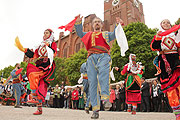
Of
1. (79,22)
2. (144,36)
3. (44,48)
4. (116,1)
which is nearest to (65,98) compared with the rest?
(44,48)

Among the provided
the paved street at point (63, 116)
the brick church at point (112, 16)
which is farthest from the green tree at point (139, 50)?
the brick church at point (112, 16)

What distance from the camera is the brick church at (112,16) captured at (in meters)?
47.0

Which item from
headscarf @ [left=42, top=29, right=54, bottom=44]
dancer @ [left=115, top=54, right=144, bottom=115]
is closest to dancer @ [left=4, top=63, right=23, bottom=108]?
headscarf @ [left=42, top=29, right=54, bottom=44]

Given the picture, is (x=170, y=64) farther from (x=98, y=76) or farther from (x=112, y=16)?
(x=112, y=16)

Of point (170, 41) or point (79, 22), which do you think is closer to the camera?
point (170, 41)

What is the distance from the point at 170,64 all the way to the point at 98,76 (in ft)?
5.40

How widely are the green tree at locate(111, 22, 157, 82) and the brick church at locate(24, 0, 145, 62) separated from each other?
20.4m

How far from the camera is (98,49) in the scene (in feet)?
13.8

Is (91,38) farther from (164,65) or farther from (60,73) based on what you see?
(60,73)

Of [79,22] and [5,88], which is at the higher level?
[79,22]

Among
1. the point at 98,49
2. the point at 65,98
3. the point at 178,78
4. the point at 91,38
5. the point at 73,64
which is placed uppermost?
the point at 73,64

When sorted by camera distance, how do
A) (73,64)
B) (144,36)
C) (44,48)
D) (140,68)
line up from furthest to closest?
(73,64) < (144,36) < (140,68) < (44,48)

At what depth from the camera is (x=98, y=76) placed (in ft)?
13.3

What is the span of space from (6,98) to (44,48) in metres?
9.96
